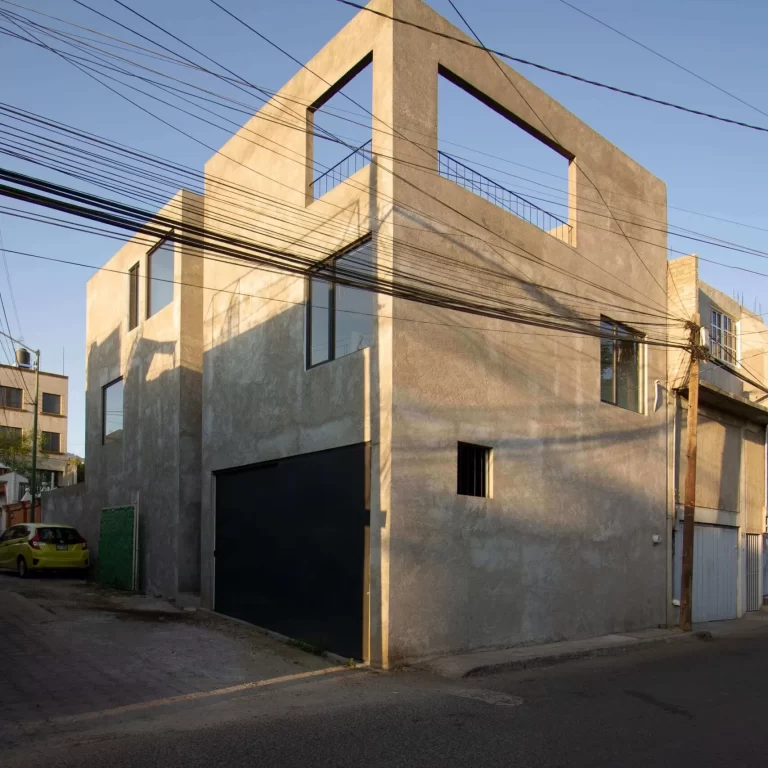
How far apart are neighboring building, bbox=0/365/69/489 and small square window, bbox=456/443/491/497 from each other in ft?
133

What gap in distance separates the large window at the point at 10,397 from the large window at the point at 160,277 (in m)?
37.0

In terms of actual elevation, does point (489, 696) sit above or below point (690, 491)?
below

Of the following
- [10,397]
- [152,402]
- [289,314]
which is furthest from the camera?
[10,397]

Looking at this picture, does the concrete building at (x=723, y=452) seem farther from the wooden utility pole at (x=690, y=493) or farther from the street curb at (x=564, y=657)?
the street curb at (x=564, y=657)

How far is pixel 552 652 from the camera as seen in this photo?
485 inches

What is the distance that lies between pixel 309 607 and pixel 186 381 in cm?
666

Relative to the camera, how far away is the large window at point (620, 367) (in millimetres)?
16078

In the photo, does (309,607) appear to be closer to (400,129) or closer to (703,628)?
(400,129)

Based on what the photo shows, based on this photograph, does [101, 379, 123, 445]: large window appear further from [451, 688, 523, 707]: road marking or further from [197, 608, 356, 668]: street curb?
[451, 688, 523, 707]: road marking

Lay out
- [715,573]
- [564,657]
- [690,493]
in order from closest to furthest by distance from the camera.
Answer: [564,657] → [690,493] → [715,573]

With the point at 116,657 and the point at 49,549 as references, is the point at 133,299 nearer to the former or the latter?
the point at 49,549

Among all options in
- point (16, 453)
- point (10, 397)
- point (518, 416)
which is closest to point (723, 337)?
point (518, 416)

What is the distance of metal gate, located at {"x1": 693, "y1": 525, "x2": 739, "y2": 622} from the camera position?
19406 millimetres

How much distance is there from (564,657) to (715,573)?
9.78 m
